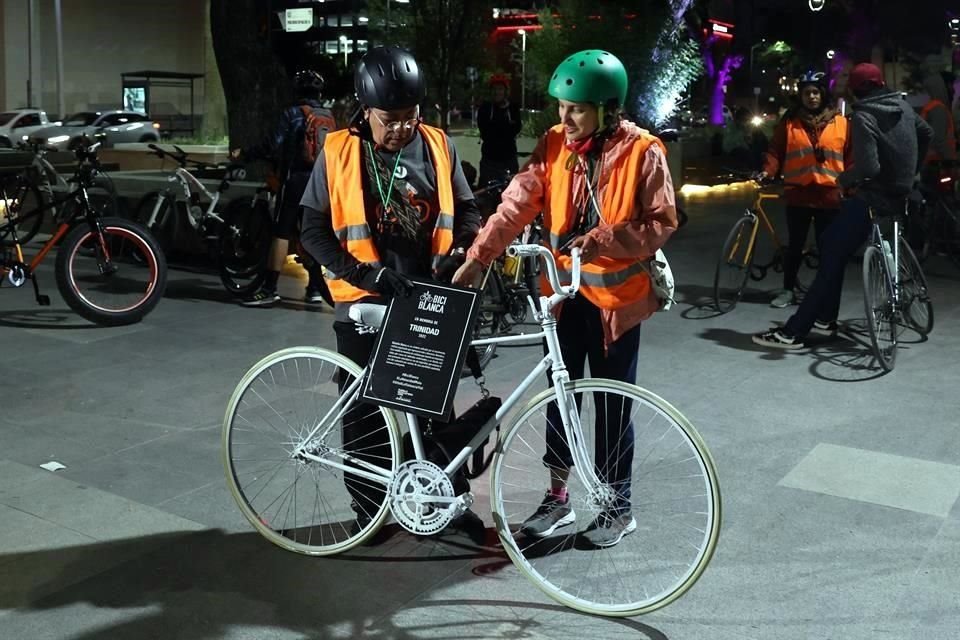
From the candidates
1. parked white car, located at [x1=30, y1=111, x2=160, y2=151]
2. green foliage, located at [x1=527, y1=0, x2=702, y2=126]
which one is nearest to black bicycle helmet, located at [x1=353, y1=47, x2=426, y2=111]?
green foliage, located at [x1=527, y1=0, x2=702, y2=126]

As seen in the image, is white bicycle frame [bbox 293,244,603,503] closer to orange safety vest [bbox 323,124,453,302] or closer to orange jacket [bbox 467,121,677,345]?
orange jacket [bbox 467,121,677,345]

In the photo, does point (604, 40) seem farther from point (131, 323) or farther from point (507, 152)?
point (131, 323)

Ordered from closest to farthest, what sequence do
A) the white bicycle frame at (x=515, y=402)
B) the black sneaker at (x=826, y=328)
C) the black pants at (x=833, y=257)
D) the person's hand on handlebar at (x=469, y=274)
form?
the white bicycle frame at (x=515, y=402) → the person's hand on handlebar at (x=469, y=274) → the black pants at (x=833, y=257) → the black sneaker at (x=826, y=328)

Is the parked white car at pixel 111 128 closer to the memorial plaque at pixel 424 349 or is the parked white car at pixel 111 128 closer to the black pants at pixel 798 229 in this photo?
the black pants at pixel 798 229

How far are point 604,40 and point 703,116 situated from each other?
1040 inches

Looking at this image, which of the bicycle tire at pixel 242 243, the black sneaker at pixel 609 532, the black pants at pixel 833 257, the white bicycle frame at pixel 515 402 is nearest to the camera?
the white bicycle frame at pixel 515 402

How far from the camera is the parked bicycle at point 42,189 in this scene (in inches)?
466

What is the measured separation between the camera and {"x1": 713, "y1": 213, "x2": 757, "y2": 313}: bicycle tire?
901cm

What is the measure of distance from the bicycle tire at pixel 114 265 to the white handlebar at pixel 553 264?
551 centimetres

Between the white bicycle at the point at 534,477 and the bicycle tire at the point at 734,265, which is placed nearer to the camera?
the white bicycle at the point at 534,477

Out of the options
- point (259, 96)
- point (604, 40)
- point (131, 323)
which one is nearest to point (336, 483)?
point (131, 323)

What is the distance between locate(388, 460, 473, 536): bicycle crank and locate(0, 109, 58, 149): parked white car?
1223 inches

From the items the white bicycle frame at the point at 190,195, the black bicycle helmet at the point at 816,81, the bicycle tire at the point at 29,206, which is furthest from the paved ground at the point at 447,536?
the bicycle tire at the point at 29,206

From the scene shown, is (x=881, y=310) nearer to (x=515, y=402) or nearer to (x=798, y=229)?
(x=798, y=229)
